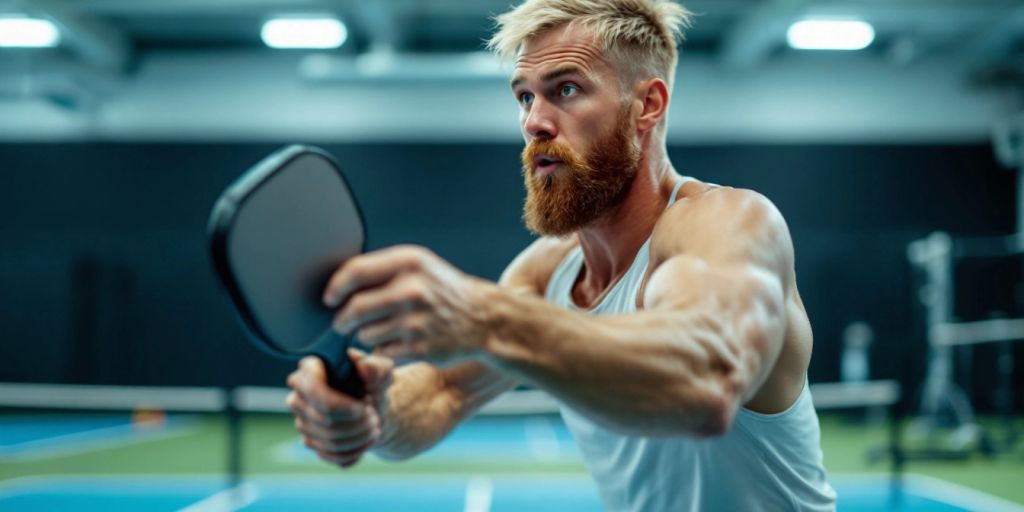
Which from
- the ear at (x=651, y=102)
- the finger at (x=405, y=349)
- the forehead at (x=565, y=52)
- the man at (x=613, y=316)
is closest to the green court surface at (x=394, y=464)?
the man at (x=613, y=316)

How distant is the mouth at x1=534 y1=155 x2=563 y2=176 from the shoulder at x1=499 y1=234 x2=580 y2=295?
21.3 inches

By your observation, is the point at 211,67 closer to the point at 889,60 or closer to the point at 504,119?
the point at 504,119

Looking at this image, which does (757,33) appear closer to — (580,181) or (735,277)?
(580,181)

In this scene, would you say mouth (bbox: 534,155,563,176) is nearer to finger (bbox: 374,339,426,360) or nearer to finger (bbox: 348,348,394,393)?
finger (bbox: 348,348,394,393)

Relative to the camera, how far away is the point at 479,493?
20.4ft

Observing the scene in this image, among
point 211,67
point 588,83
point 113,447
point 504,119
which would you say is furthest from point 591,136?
point 211,67

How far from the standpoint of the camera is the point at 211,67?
13164mm

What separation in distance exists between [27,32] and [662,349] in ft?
42.3

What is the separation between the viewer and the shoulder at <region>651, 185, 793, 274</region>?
150 centimetres

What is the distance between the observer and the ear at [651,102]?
2143 millimetres

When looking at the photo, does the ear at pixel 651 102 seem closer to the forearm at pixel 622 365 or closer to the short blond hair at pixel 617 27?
the short blond hair at pixel 617 27

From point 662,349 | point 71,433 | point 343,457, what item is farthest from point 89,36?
point 662,349

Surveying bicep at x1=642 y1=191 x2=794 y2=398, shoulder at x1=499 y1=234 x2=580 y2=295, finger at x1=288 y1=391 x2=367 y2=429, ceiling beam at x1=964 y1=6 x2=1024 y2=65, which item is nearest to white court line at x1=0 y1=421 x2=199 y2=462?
shoulder at x1=499 y1=234 x2=580 y2=295

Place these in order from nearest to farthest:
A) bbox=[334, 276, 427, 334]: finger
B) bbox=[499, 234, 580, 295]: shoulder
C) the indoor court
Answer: bbox=[334, 276, 427, 334]: finger
bbox=[499, 234, 580, 295]: shoulder
the indoor court
